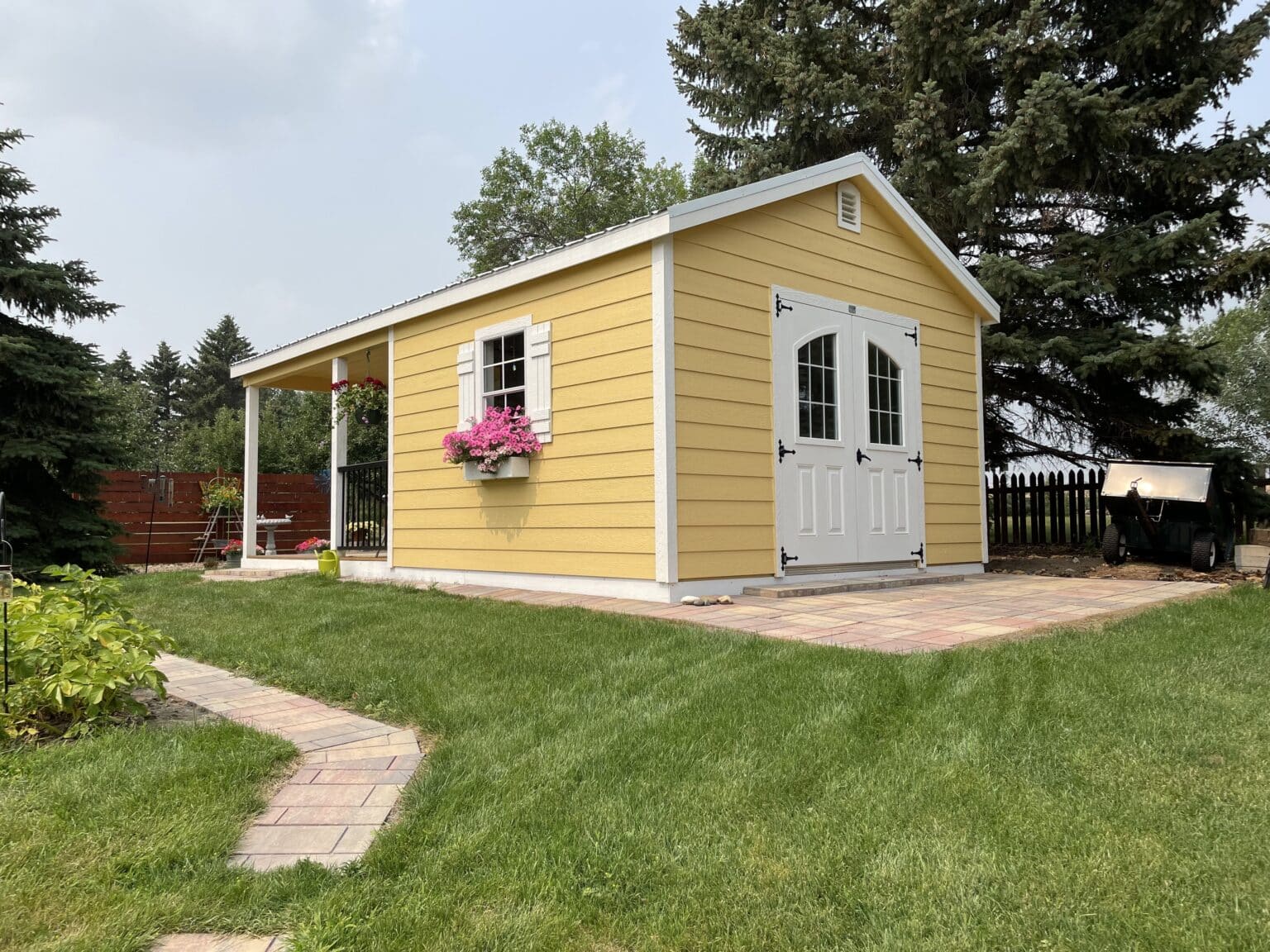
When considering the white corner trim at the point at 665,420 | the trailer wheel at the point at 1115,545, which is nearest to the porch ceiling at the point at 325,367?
the white corner trim at the point at 665,420

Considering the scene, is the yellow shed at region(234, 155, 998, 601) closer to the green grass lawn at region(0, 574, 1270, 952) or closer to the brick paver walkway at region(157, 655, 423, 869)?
the green grass lawn at region(0, 574, 1270, 952)

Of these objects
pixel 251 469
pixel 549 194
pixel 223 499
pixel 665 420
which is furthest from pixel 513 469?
pixel 549 194

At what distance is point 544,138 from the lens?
1163 inches

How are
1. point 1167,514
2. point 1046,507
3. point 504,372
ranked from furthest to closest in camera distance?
point 1046,507 → point 1167,514 → point 504,372

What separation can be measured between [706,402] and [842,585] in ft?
6.05

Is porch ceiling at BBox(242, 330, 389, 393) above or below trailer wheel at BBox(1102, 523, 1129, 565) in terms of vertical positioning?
above

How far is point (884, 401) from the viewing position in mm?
7898

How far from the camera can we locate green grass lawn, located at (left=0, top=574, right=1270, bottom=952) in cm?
168

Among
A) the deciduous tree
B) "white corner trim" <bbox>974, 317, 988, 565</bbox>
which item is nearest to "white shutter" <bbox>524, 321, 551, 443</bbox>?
"white corner trim" <bbox>974, 317, 988, 565</bbox>

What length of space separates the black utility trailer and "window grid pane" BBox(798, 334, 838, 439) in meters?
3.07

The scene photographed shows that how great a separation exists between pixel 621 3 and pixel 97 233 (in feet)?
29.9

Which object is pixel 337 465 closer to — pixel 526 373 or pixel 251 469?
pixel 251 469

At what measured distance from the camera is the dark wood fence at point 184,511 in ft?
41.9

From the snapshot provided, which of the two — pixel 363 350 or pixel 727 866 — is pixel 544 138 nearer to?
pixel 363 350
